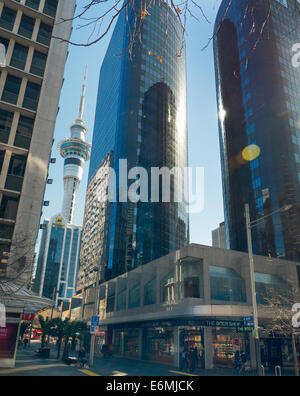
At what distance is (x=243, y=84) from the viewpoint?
76.2 m

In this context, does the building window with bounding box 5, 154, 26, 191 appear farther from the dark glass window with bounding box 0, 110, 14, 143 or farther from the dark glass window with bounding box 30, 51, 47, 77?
the dark glass window with bounding box 30, 51, 47, 77

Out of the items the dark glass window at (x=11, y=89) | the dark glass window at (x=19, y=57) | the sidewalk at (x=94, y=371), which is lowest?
the sidewalk at (x=94, y=371)

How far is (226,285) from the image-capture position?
30.0m

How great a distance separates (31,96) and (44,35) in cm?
798

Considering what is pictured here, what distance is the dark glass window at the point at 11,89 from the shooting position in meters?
31.8

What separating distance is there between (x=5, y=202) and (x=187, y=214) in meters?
72.8

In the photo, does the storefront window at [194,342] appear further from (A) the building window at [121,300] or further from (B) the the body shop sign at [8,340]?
(B) the the body shop sign at [8,340]

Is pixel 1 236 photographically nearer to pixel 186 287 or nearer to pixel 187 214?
pixel 186 287

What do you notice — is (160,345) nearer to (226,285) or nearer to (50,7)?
(226,285)

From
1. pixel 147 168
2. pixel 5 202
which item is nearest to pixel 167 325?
pixel 5 202

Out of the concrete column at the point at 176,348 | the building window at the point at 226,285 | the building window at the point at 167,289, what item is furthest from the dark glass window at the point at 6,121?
the concrete column at the point at 176,348

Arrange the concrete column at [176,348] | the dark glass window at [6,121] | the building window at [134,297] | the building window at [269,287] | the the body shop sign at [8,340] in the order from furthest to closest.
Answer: the building window at [134,297] < the dark glass window at [6,121] < the building window at [269,287] < the concrete column at [176,348] < the the body shop sign at [8,340]

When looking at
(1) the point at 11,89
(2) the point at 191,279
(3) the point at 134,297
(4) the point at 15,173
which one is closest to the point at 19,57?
(1) the point at 11,89
